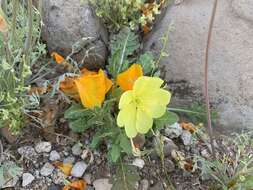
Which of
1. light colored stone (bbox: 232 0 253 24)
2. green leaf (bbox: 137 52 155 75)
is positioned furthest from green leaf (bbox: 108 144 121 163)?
light colored stone (bbox: 232 0 253 24)

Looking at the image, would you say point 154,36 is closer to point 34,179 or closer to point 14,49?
point 14,49

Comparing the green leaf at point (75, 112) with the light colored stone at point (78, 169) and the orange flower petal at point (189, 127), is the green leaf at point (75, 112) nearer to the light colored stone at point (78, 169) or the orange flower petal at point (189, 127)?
the light colored stone at point (78, 169)

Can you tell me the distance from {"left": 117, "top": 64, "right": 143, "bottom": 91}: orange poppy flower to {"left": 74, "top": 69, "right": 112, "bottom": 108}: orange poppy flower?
0.05 m

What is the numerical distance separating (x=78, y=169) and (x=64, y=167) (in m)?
0.04

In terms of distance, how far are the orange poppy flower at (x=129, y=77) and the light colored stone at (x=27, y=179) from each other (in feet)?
1.21

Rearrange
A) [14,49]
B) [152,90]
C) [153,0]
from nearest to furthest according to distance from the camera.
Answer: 1. [152,90]
2. [14,49]
3. [153,0]

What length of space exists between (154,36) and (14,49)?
519 millimetres

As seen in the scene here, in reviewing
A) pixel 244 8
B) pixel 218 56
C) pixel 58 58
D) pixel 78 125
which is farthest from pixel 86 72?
pixel 244 8

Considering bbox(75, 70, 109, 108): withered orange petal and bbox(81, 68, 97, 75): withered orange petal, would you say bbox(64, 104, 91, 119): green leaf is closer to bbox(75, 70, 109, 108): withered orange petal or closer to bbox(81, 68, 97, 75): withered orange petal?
bbox(75, 70, 109, 108): withered orange petal

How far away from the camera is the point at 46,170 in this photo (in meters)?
1.61

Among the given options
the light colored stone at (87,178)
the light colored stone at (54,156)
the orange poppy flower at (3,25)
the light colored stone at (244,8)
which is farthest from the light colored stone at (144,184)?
the light colored stone at (244,8)

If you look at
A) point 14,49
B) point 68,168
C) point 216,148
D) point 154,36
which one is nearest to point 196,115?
point 216,148

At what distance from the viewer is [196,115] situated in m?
1.77

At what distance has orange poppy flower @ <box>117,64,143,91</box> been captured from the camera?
5.16ft
